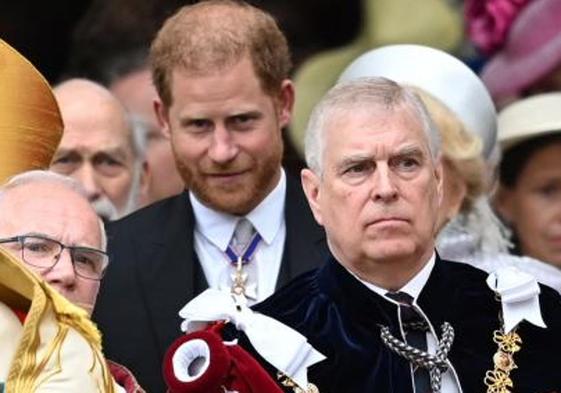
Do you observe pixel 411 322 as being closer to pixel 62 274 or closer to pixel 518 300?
pixel 518 300

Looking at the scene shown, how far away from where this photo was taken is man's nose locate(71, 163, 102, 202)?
803cm

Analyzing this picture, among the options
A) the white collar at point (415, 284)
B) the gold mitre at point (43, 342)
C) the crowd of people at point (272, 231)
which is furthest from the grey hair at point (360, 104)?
the gold mitre at point (43, 342)

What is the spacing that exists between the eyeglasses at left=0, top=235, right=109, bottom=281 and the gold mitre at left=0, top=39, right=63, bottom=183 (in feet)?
1.92

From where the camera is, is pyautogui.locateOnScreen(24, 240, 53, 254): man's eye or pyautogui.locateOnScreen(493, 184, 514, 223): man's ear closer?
pyautogui.locateOnScreen(24, 240, 53, 254): man's eye

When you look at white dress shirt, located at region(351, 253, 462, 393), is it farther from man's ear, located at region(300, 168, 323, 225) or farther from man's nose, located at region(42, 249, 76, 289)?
man's nose, located at region(42, 249, 76, 289)

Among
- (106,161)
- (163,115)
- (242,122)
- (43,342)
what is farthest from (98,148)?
(43,342)

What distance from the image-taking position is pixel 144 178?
8609 mm

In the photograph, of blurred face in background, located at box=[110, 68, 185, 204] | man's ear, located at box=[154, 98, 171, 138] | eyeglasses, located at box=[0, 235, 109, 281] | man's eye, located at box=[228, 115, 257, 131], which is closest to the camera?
eyeglasses, located at box=[0, 235, 109, 281]

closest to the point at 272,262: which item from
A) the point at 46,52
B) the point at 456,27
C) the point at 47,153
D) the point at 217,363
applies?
the point at 47,153

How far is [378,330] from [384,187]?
36 centimetres

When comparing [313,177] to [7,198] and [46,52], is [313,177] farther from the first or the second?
[46,52]

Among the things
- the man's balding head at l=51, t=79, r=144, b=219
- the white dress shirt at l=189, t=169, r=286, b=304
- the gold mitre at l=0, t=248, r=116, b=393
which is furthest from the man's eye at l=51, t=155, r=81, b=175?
the gold mitre at l=0, t=248, r=116, b=393

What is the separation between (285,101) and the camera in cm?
728


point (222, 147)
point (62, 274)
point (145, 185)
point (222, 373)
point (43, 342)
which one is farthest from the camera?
point (145, 185)
